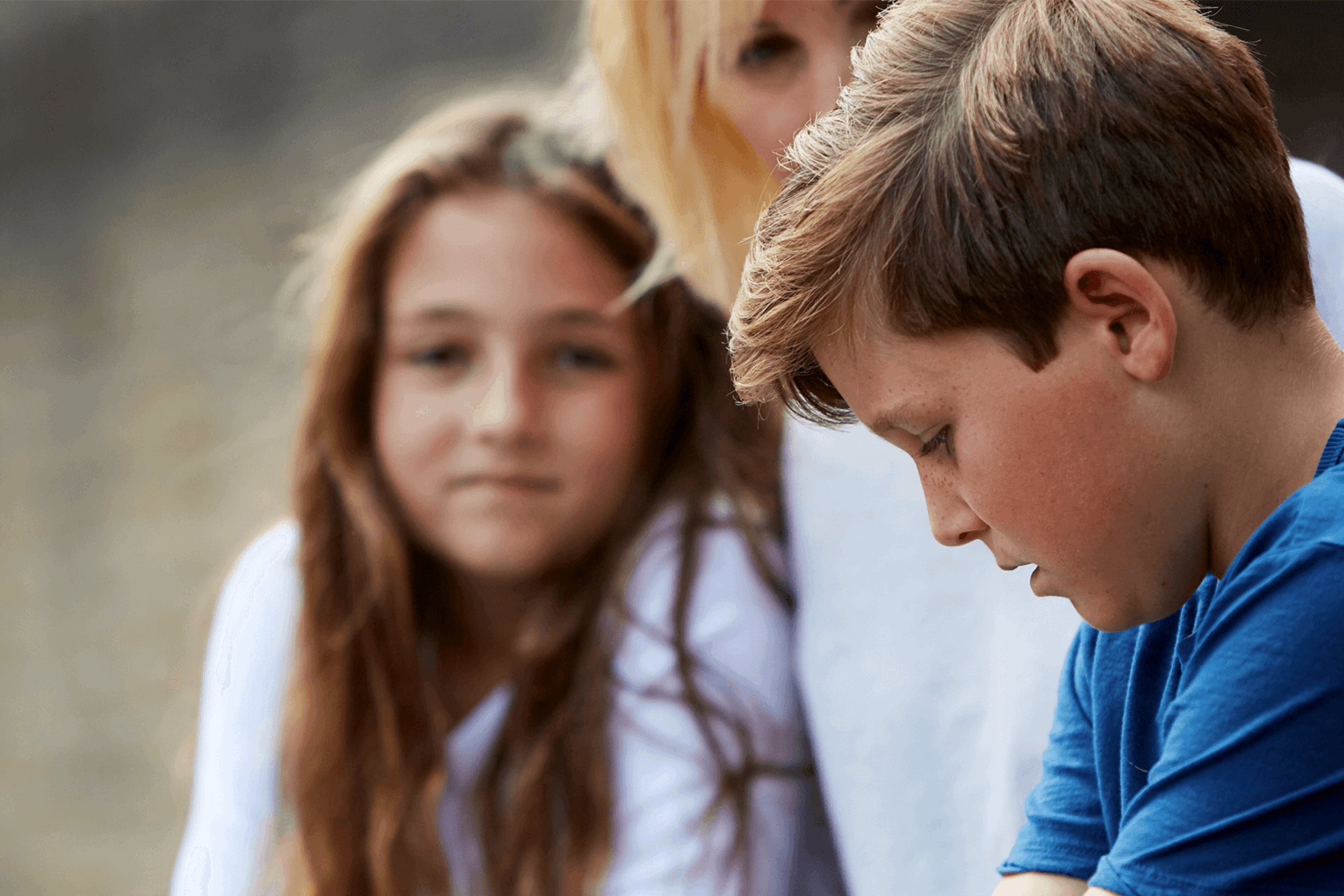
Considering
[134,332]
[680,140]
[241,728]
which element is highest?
[134,332]

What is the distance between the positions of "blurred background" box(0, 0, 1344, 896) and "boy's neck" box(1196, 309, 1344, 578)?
1.96m

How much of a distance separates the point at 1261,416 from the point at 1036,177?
98mm

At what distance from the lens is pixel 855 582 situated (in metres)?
0.80

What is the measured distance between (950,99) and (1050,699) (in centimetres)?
40

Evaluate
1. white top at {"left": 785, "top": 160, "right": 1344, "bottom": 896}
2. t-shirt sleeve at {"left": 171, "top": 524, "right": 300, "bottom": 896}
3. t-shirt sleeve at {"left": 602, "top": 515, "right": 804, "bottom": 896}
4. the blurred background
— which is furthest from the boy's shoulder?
the blurred background

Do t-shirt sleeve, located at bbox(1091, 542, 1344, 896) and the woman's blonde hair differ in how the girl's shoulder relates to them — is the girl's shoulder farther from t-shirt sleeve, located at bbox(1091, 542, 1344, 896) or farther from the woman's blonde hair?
t-shirt sleeve, located at bbox(1091, 542, 1344, 896)

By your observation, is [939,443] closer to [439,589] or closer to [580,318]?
[580,318]

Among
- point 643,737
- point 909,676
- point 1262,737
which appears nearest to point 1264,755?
point 1262,737

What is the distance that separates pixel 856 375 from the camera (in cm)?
41

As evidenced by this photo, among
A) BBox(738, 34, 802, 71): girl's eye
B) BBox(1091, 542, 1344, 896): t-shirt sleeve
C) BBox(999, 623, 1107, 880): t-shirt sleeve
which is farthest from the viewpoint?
BBox(738, 34, 802, 71): girl's eye

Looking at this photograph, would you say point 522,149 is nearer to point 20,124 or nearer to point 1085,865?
point 1085,865

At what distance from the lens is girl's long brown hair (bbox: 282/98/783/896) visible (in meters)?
0.88

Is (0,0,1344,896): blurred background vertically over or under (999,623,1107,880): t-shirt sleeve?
over

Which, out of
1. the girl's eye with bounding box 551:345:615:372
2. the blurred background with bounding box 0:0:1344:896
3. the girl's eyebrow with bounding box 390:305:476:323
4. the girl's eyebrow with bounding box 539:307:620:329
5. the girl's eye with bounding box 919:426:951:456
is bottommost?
the girl's eye with bounding box 919:426:951:456
